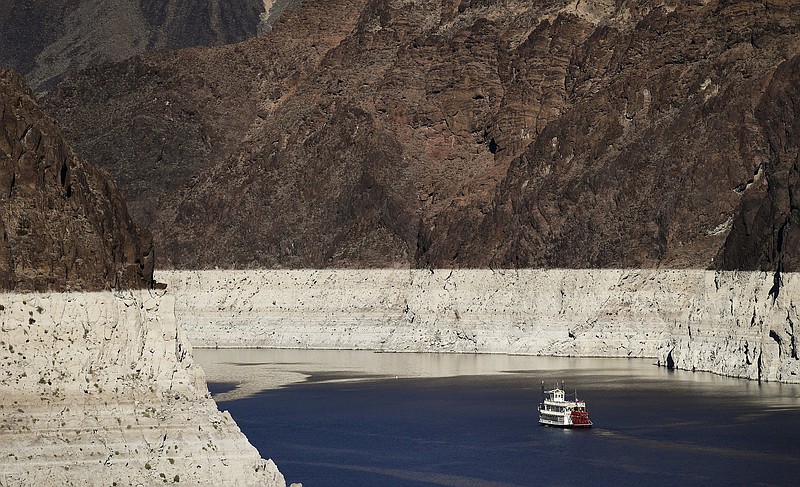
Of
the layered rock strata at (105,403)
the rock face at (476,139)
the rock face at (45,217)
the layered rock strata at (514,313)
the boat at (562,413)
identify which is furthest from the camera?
the rock face at (476,139)

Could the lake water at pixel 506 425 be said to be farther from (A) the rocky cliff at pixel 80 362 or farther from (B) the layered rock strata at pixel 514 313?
(A) the rocky cliff at pixel 80 362

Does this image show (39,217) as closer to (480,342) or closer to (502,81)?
(480,342)

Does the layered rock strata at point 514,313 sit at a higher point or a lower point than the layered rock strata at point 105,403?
higher

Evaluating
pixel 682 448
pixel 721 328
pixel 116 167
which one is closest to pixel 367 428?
pixel 682 448

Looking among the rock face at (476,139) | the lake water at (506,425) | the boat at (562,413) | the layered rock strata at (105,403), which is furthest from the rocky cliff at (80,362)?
the rock face at (476,139)

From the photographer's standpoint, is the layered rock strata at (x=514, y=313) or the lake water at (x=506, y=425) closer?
the lake water at (x=506, y=425)

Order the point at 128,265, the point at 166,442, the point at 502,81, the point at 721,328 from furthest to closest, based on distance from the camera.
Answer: the point at 502,81
the point at 721,328
the point at 128,265
the point at 166,442
